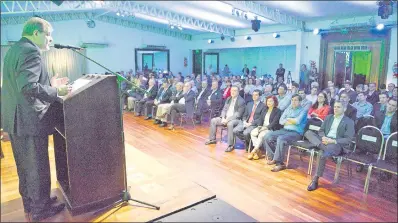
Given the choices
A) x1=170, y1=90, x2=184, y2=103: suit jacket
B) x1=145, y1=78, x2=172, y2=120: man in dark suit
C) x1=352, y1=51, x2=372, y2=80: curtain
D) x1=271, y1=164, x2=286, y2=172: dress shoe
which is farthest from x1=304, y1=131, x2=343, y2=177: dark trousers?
x1=352, y1=51, x2=372, y2=80: curtain

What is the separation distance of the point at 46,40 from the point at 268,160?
10.7ft

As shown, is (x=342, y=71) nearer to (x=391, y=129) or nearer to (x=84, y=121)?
(x=391, y=129)

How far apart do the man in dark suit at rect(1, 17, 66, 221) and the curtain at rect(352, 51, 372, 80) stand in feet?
29.8

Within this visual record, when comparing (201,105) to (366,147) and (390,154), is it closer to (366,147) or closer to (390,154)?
(366,147)

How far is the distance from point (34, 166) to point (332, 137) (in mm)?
3367

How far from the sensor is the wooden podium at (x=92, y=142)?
204cm

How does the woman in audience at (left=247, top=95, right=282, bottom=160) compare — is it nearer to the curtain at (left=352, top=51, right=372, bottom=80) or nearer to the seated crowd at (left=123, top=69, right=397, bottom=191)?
the seated crowd at (left=123, top=69, right=397, bottom=191)

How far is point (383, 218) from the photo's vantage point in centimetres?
265

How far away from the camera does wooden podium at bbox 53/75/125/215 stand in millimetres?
2039

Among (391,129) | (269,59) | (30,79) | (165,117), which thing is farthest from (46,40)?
(269,59)

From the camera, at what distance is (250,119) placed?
15.8ft

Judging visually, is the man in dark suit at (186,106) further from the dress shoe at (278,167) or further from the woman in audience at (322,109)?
the dress shoe at (278,167)

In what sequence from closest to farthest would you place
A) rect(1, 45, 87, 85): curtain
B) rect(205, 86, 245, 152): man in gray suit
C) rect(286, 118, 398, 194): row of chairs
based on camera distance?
rect(286, 118, 398, 194): row of chairs
rect(205, 86, 245, 152): man in gray suit
rect(1, 45, 87, 85): curtain

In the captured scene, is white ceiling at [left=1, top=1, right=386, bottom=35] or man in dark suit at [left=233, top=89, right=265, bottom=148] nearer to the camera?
man in dark suit at [left=233, top=89, right=265, bottom=148]
